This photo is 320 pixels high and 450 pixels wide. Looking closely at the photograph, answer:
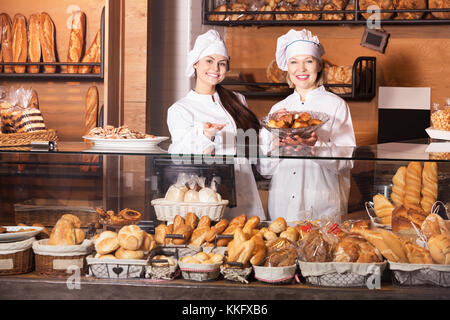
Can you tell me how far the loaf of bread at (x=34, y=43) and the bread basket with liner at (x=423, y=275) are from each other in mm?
2577

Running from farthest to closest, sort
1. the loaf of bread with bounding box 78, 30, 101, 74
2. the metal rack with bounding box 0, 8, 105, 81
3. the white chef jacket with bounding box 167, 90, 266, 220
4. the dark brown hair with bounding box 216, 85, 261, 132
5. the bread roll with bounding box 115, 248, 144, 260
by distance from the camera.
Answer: the loaf of bread with bounding box 78, 30, 101, 74, the metal rack with bounding box 0, 8, 105, 81, the dark brown hair with bounding box 216, 85, 261, 132, the white chef jacket with bounding box 167, 90, 266, 220, the bread roll with bounding box 115, 248, 144, 260

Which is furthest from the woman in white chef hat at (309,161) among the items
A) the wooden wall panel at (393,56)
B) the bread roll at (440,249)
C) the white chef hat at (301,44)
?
the wooden wall panel at (393,56)

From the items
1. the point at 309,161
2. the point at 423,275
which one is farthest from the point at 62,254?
the point at 423,275

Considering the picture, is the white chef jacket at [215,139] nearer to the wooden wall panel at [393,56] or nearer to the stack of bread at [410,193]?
the stack of bread at [410,193]

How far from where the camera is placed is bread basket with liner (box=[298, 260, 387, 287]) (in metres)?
1.65

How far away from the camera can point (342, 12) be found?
11.0ft

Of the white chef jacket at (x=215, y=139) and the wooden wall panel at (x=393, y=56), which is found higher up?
the wooden wall panel at (x=393, y=56)

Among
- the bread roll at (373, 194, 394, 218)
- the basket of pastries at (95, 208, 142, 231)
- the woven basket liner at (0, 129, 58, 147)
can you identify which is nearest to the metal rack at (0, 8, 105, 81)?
the woven basket liner at (0, 129, 58, 147)

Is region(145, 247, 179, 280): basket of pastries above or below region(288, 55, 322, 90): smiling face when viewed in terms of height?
below

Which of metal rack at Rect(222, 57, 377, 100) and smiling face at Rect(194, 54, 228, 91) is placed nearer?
smiling face at Rect(194, 54, 228, 91)

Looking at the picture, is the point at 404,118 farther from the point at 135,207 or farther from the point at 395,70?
the point at 135,207

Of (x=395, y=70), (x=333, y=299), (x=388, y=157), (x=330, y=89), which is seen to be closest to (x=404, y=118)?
(x=395, y=70)

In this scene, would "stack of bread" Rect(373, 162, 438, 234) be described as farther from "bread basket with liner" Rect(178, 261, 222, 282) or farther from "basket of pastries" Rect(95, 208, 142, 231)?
"basket of pastries" Rect(95, 208, 142, 231)

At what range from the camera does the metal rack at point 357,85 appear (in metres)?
3.34
